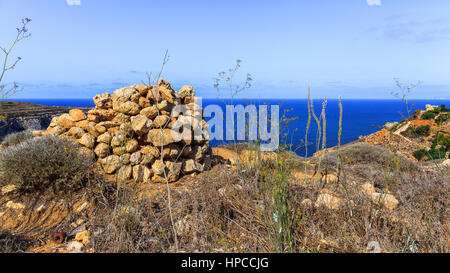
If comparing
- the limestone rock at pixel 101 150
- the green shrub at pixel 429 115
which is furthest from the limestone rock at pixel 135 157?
the green shrub at pixel 429 115

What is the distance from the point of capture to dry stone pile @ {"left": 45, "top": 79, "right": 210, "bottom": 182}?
198 inches

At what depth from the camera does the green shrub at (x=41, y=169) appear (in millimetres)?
4168

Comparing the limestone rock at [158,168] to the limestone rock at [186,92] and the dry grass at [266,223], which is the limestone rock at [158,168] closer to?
the dry grass at [266,223]

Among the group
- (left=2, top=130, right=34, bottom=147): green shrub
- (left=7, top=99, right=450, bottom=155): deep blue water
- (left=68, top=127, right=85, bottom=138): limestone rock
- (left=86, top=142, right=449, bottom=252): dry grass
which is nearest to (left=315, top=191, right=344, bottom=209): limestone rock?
(left=86, top=142, right=449, bottom=252): dry grass

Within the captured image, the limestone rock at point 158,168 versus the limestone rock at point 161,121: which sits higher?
the limestone rock at point 161,121

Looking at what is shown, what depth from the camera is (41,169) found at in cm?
417

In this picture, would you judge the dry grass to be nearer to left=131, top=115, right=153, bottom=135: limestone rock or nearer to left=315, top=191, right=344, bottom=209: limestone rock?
left=315, top=191, right=344, bottom=209: limestone rock

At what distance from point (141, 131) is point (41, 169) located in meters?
1.70

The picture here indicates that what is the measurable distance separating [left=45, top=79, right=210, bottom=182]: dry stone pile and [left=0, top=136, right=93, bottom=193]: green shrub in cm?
64

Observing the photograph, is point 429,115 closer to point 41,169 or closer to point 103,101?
point 103,101

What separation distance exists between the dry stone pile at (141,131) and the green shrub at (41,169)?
0.64 metres

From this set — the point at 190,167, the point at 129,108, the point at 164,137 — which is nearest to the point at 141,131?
A: the point at 164,137
